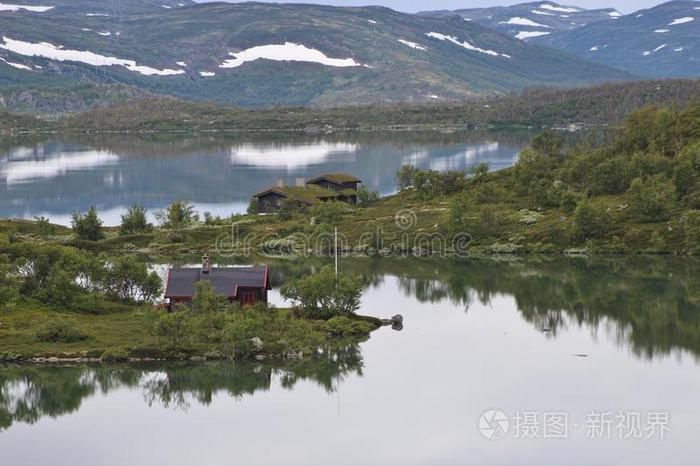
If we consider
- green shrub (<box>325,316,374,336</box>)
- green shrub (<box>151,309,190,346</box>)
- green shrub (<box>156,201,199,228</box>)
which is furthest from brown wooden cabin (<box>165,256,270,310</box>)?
green shrub (<box>156,201,199,228</box>)

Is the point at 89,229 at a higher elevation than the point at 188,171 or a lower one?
higher

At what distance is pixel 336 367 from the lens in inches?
1737

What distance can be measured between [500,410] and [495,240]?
4060cm

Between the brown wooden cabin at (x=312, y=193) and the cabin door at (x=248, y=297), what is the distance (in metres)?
39.5

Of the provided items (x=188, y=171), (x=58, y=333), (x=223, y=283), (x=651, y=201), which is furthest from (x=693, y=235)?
(x=188, y=171)

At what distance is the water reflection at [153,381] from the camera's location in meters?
39.9

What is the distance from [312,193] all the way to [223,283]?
43943mm

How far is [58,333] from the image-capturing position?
45.6 metres

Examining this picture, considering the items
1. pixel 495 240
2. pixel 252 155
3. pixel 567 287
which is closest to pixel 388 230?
pixel 495 240

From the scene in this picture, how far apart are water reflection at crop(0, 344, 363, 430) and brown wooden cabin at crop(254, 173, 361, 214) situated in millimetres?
48102
